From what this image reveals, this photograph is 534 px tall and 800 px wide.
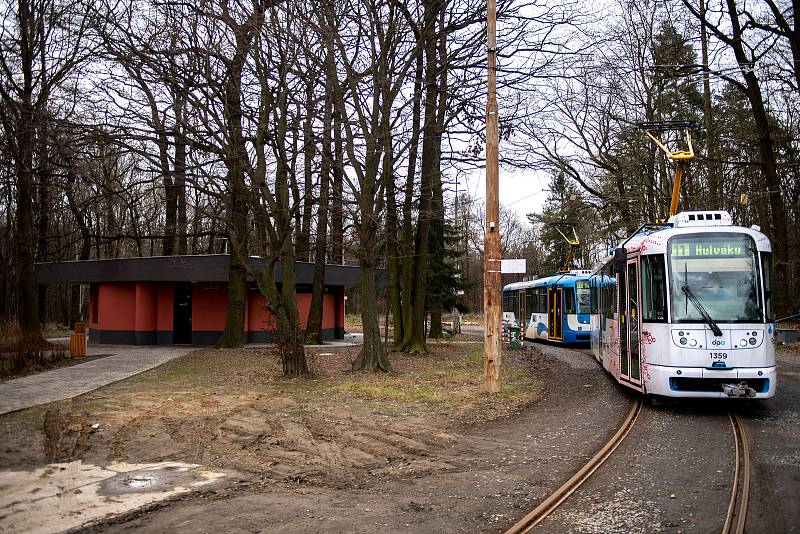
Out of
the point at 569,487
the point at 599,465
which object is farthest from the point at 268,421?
the point at 569,487

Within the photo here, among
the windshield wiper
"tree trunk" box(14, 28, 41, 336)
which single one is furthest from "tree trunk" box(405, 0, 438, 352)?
"tree trunk" box(14, 28, 41, 336)

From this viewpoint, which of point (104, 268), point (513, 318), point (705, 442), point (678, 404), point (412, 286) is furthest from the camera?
point (513, 318)

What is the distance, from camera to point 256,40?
49.5 ft

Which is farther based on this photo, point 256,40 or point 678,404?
point 256,40

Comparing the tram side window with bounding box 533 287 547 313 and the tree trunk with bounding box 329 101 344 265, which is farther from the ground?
the tree trunk with bounding box 329 101 344 265

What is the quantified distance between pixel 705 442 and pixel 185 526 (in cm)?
684

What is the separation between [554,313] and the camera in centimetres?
2994

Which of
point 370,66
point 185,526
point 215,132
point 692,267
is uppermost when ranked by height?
point 370,66

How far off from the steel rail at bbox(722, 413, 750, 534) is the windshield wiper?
5.30ft

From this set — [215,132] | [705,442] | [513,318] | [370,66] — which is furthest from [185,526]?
[513,318]

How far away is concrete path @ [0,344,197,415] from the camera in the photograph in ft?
43.0

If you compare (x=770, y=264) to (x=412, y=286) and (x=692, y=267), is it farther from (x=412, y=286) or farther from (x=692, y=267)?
(x=412, y=286)

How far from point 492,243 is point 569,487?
7.01m

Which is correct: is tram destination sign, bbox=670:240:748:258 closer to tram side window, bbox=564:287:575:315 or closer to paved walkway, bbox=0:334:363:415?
paved walkway, bbox=0:334:363:415
